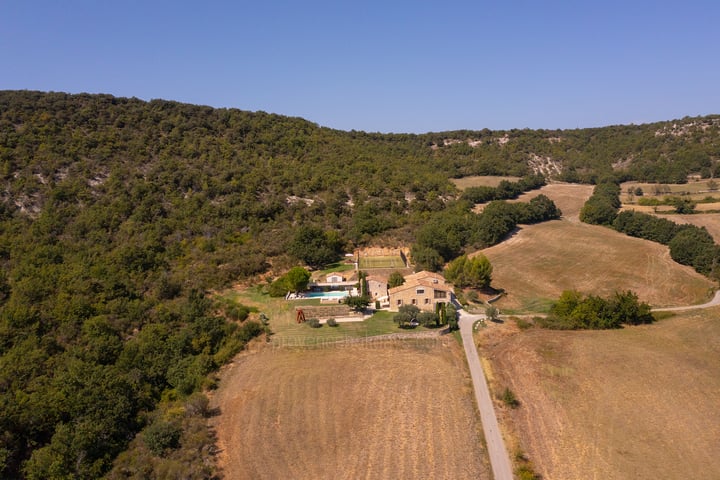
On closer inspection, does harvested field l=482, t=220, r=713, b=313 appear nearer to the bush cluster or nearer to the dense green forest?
the bush cluster

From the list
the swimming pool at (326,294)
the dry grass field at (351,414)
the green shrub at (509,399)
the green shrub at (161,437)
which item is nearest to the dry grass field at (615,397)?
the green shrub at (509,399)

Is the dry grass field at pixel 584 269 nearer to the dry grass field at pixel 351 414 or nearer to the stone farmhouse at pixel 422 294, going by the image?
the stone farmhouse at pixel 422 294

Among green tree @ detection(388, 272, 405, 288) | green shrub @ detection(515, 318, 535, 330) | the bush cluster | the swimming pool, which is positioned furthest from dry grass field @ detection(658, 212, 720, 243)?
the swimming pool

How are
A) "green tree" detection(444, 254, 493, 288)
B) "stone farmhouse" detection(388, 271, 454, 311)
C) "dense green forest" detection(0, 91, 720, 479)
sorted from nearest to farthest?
"dense green forest" detection(0, 91, 720, 479) < "stone farmhouse" detection(388, 271, 454, 311) < "green tree" detection(444, 254, 493, 288)

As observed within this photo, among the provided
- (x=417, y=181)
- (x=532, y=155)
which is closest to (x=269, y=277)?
(x=417, y=181)

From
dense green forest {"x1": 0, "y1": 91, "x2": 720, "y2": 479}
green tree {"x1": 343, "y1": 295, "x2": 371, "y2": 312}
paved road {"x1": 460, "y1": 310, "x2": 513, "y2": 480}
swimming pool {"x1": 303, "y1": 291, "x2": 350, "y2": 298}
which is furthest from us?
swimming pool {"x1": 303, "y1": 291, "x2": 350, "y2": 298}

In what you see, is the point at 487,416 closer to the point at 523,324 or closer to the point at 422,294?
the point at 523,324

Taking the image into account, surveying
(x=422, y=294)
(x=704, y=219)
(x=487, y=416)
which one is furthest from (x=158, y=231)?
(x=704, y=219)
